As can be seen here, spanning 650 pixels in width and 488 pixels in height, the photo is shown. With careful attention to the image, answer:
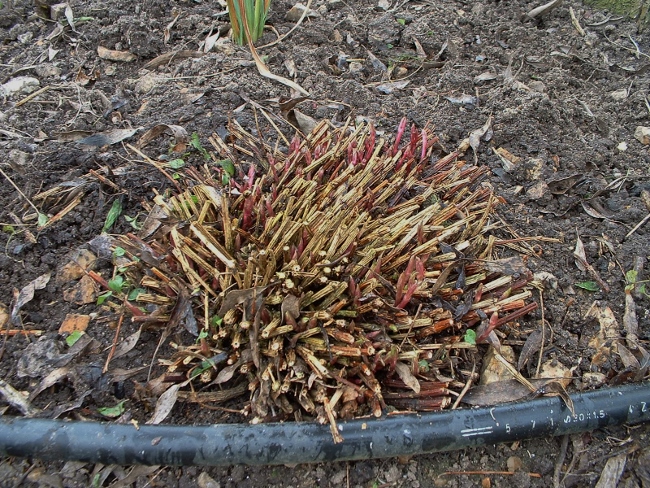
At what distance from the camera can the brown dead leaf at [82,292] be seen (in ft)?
6.08

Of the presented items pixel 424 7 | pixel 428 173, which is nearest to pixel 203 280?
pixel 428 173

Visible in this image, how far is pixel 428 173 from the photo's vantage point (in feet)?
7.27

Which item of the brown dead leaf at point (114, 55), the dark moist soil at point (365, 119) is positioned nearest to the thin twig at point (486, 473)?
the dark moist soil at point (365, 119)

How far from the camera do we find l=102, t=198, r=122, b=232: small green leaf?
2.05 m

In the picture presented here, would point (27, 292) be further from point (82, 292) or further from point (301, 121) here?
point (301, 121)

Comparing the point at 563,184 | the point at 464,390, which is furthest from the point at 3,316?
the point at 563,184

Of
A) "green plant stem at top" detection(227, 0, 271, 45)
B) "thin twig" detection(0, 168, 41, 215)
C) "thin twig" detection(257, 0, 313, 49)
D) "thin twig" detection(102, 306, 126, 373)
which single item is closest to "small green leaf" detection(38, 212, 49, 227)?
"thin twig" detection(0, 168, 41, 215)

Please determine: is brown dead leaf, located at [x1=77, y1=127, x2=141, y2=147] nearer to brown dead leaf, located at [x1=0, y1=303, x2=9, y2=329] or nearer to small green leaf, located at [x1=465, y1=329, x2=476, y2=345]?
brown dead leaf, located at [x1=0, y1=303, x2=9, y2=329]

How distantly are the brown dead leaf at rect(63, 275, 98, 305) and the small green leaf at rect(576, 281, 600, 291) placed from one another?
175 cm

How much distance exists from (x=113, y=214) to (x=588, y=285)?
5.92ft

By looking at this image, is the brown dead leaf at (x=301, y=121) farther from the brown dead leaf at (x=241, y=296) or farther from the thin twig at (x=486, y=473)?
the thin twig at (x=486, y=473)

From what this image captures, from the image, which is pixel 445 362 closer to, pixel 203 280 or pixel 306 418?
pixel 306 418

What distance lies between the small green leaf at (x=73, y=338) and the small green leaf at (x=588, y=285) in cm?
176

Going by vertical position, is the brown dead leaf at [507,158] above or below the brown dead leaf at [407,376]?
above
